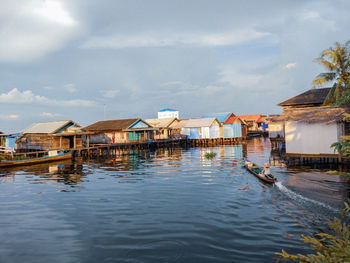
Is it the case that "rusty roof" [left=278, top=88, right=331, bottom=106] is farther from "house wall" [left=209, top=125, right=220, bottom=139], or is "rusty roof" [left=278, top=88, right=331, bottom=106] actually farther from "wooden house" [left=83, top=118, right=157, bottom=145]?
"wooden house" [left=83, top=118, right=157, bottom=145]

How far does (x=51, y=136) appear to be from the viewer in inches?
1382

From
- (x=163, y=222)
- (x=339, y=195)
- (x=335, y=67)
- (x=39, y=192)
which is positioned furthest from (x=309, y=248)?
(x=335, y=67)

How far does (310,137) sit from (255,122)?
58874mm

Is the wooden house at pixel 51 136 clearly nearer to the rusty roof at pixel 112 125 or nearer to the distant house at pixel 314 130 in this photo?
the rusty roof at pixel 112 125

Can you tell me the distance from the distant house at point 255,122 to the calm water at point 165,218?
203ft

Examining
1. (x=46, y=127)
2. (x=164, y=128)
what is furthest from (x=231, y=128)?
(x=46, y=127)

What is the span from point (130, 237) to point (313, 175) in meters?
13.1

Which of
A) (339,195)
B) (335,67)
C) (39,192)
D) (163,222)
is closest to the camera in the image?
(163,222)

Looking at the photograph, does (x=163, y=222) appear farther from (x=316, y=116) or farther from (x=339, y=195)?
(x=316, y=116)

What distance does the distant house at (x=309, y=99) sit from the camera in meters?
28.6

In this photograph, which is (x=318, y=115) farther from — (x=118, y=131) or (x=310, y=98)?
(x=118, y=131)

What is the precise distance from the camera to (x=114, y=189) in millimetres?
14117

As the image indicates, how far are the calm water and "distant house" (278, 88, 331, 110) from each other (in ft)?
51.2

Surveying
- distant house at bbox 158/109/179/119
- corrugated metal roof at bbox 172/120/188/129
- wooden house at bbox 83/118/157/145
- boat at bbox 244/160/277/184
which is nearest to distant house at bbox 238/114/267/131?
corrugated metal roof at bbox 172/120/188/129
